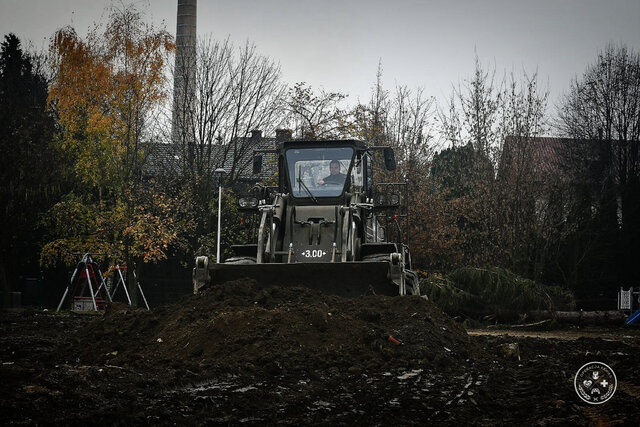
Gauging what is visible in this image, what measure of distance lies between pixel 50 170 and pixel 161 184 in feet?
12.8

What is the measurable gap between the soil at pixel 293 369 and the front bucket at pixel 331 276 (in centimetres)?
71

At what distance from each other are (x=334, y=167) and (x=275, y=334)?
5701mm

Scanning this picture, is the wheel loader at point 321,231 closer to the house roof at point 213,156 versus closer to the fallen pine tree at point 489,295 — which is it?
the fallen pine tree at point 489,295

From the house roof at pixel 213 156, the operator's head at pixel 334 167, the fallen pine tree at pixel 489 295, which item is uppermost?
the house roof at pixel 213 156

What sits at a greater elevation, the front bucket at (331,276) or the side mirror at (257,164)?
the side mirror at (257,164)

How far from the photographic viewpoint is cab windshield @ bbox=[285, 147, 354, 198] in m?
15.5

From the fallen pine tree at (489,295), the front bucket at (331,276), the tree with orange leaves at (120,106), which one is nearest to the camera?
the front bucket at (331,276)

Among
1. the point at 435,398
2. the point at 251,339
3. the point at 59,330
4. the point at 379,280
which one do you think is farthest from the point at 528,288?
the point at 435,398

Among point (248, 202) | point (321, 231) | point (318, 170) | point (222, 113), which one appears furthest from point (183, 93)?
point (321, 231)

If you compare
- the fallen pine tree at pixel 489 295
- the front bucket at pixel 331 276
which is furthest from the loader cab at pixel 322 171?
the fallen pine tree at pixel 489 295

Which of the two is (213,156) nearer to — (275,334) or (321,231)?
(321,231)

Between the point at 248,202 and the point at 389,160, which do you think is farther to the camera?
the point at 248,202

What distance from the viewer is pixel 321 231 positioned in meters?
15.0

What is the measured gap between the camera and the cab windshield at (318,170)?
15484 millimetres
